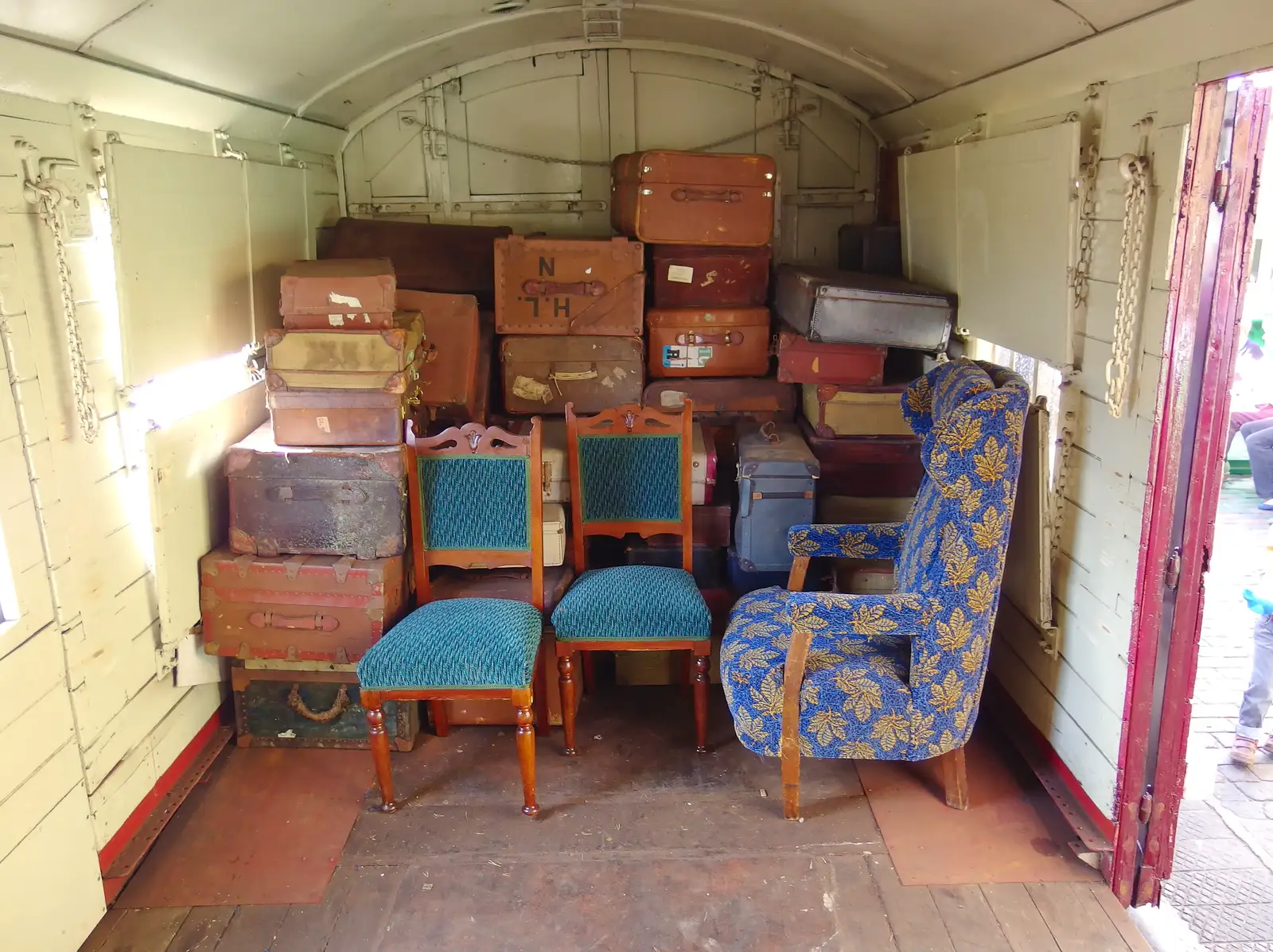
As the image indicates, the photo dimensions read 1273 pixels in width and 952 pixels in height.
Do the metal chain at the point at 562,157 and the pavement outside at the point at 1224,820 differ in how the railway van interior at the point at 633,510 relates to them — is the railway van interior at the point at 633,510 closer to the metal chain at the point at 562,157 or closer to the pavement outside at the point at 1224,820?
the pavement outside at the point at 1224,820

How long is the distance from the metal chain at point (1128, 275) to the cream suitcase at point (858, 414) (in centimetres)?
122

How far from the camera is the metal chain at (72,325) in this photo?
7.30ft

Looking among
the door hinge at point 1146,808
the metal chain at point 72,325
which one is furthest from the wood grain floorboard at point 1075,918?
the metal chain at point 72,325

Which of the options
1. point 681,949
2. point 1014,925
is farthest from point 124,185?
point 1014,925

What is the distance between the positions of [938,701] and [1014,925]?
0.57 meters

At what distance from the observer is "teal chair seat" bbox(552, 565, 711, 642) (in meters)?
2.98

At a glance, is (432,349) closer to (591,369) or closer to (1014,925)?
(591,369)

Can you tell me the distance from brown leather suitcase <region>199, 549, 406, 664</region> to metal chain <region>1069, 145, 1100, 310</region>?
2158mm

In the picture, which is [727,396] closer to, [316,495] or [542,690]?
[542,690]

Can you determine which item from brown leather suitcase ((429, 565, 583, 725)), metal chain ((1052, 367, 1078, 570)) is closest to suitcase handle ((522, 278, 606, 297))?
brown leather suitcase ((429, 565, 583, 725))

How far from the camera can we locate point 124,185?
2.52 meters

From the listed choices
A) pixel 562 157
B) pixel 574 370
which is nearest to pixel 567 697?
pixel 574 370

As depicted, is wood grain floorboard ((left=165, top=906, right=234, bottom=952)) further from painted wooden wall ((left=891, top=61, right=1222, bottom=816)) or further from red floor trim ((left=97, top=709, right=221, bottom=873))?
painted wooden wall ((left=891, top=61, right=1222, bottom=816))

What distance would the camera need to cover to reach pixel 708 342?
12.7ft
